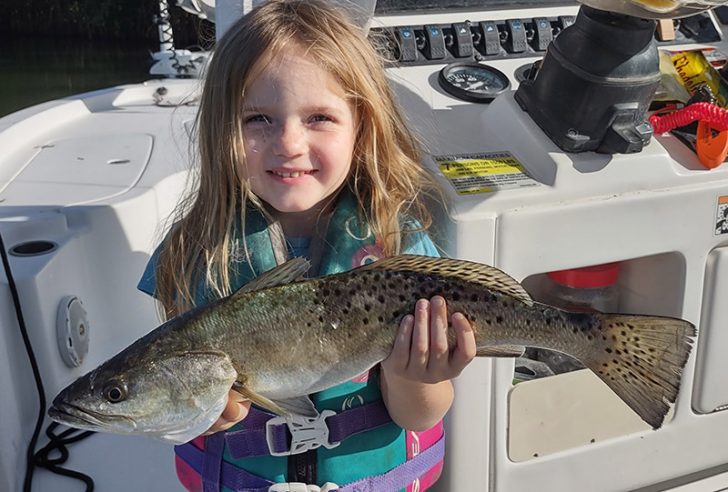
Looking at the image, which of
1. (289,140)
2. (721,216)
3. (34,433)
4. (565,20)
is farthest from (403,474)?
(565,20)

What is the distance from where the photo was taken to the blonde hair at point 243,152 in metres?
1.75

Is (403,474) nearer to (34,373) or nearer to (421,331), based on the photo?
(421,331)

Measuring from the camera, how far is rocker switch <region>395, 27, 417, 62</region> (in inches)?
95.0

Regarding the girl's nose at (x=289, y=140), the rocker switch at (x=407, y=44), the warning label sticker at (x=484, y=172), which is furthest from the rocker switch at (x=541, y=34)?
the girl's nose at (x=289, y=140)

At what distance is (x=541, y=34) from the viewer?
2.56 meters

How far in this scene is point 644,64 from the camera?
74.4 inches

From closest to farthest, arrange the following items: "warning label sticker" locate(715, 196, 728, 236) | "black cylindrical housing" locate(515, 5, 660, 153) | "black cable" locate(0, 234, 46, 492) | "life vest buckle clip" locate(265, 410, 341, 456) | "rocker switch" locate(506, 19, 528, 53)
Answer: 1. "life vest buckle clip" locate(265, 410, 341, 456)
2. "black cylindrical housing" locate(515, 5, 660, 153)
3. "warning label sticker" locate(715, 196, 728, 236)
4. "black cable" locate(0, 234, 46, 492)
5. "rocker switch" locate(506, 19, 528, 53)

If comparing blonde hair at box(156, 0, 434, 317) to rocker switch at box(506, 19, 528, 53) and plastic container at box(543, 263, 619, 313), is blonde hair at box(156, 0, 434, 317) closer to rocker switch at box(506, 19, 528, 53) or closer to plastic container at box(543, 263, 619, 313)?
plastic container at box(543, 263, 619, 313)

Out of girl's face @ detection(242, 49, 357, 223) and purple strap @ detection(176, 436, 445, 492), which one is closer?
girl's face @ detection(242, 49, 357, 223)

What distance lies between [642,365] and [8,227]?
1971mm

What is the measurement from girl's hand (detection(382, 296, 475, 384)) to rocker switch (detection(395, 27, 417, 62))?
1134 mm

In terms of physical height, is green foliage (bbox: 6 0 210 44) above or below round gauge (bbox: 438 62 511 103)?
below

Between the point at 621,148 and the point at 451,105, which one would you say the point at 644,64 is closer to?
the point at 621,148

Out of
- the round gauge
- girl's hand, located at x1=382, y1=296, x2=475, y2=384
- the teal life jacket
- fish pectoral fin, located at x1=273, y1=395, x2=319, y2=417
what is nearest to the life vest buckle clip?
the teal life jacket
